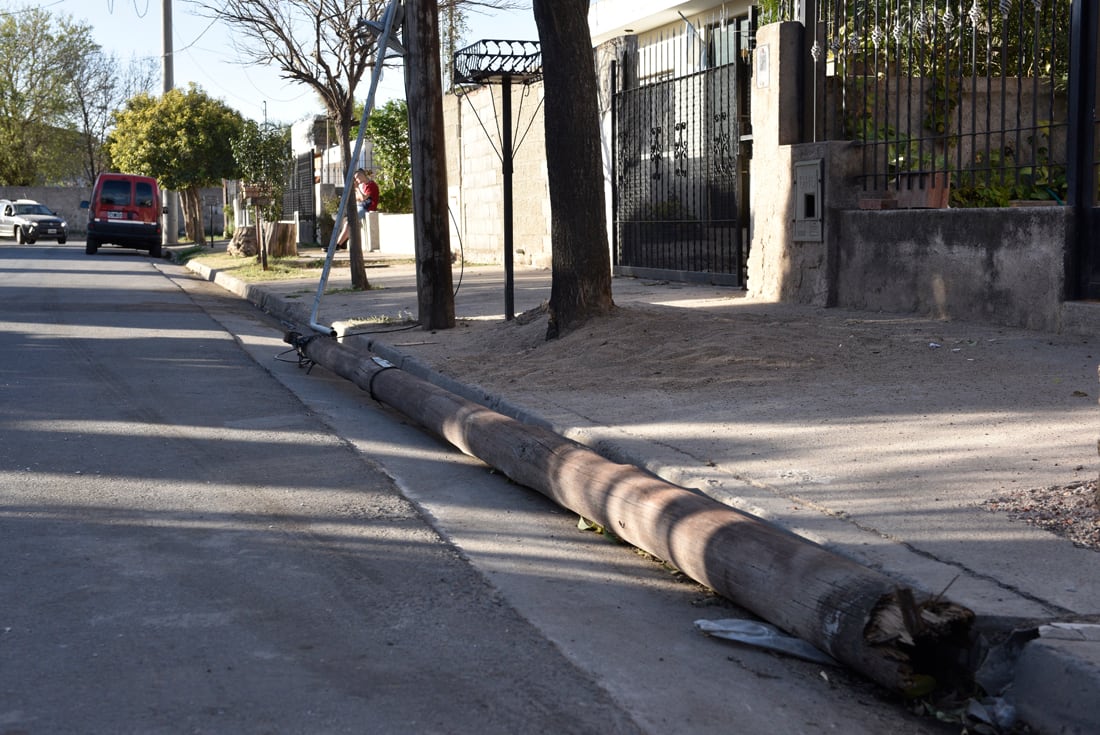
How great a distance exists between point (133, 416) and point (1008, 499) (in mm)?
5355

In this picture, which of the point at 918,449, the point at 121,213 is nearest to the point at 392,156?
the point at 121,213

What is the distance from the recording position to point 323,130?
40438 millimetres

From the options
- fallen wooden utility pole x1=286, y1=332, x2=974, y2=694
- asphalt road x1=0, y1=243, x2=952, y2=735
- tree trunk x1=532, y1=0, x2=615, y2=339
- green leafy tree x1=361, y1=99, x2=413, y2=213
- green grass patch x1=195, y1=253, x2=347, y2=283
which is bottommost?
asphalt road x1=0, y1=243, x2=952, y2=735

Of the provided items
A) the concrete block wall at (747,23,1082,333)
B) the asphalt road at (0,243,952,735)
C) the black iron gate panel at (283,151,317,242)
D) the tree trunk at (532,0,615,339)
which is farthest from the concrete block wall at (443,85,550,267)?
the asphalt road at (0,243,952,735)

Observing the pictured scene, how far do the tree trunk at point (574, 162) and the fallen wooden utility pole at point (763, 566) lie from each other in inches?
142

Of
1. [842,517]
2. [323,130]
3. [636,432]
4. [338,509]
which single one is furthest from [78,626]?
[323,130]

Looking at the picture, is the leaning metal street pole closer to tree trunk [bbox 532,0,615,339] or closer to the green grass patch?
the green grass patch

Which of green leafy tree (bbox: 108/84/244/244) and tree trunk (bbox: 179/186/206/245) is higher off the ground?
green leafy tree (bbox: 108/84/244/244)

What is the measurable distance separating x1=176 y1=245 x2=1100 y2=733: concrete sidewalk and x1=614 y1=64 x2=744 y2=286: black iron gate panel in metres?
4.45

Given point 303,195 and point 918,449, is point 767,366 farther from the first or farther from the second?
point 303,195

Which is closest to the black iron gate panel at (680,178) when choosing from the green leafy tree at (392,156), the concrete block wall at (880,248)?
the concrete block wall at (880,248)

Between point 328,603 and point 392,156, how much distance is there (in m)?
32.1

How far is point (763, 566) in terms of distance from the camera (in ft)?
13.3

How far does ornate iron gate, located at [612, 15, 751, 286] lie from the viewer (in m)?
14.9
